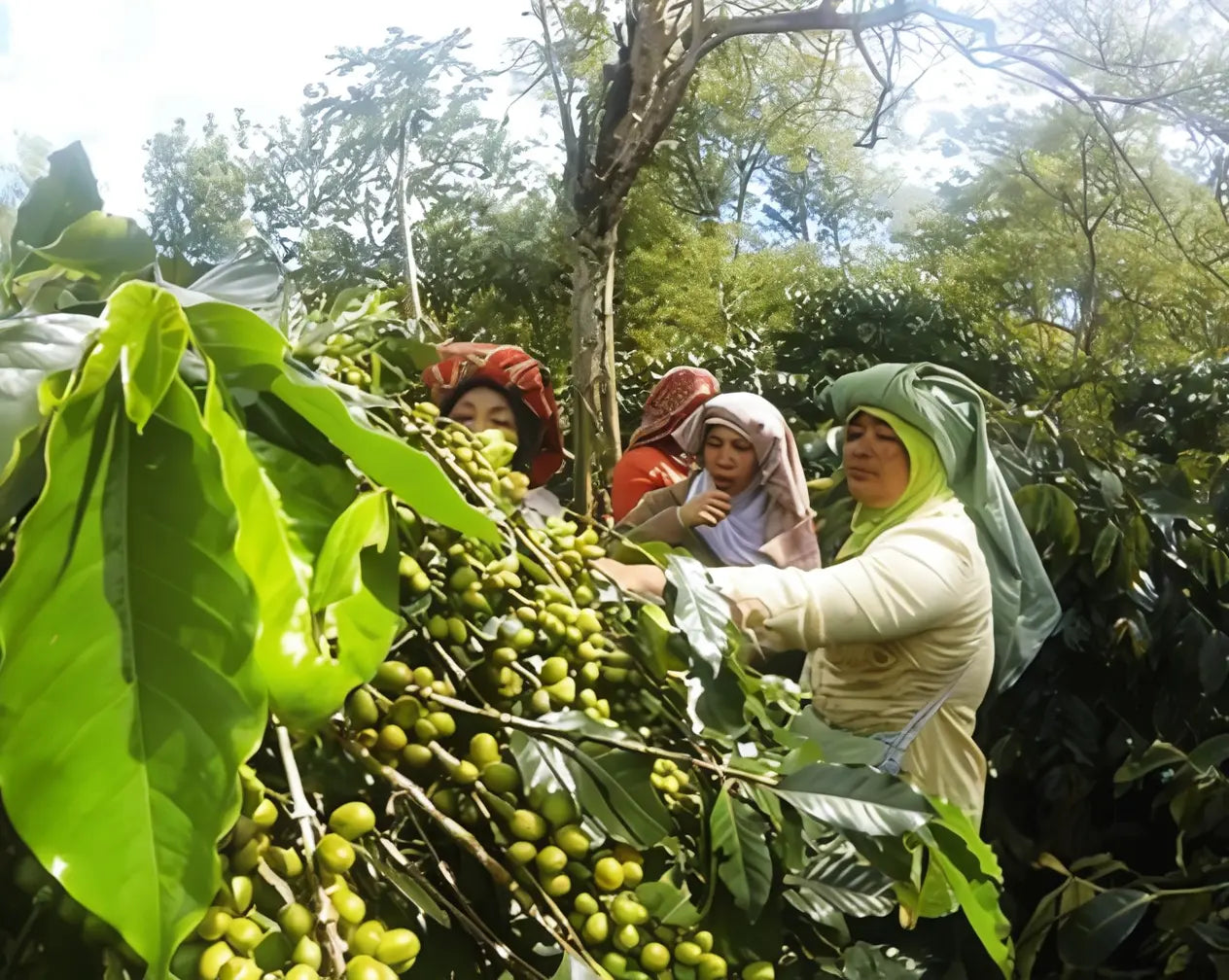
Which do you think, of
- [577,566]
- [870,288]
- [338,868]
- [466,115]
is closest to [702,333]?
[870,288]

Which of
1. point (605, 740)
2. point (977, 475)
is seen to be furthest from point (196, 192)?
point (977, 475)

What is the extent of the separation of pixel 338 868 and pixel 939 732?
658 millimetres

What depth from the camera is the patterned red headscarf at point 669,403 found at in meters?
0.76

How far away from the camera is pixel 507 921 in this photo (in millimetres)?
256

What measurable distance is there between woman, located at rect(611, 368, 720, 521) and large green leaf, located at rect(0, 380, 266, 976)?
1.96ft

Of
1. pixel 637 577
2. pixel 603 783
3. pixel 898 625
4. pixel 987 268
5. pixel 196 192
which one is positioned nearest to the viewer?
pixel 603 783

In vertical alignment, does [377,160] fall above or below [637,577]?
above

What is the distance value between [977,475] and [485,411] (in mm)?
390

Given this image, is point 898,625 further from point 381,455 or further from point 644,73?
point 381,455

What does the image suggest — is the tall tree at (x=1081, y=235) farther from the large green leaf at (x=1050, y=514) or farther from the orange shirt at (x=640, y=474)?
the orange shirt at (x=640, y=474)

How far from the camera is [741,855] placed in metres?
0.27

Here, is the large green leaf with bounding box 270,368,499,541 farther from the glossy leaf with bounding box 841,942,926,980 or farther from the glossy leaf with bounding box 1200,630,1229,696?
the glossy leaf with bounding box 1200,630,1229,696

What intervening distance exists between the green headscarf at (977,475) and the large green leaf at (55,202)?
2.07 ft

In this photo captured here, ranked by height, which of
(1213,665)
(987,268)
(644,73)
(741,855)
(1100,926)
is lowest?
(1100,926)
